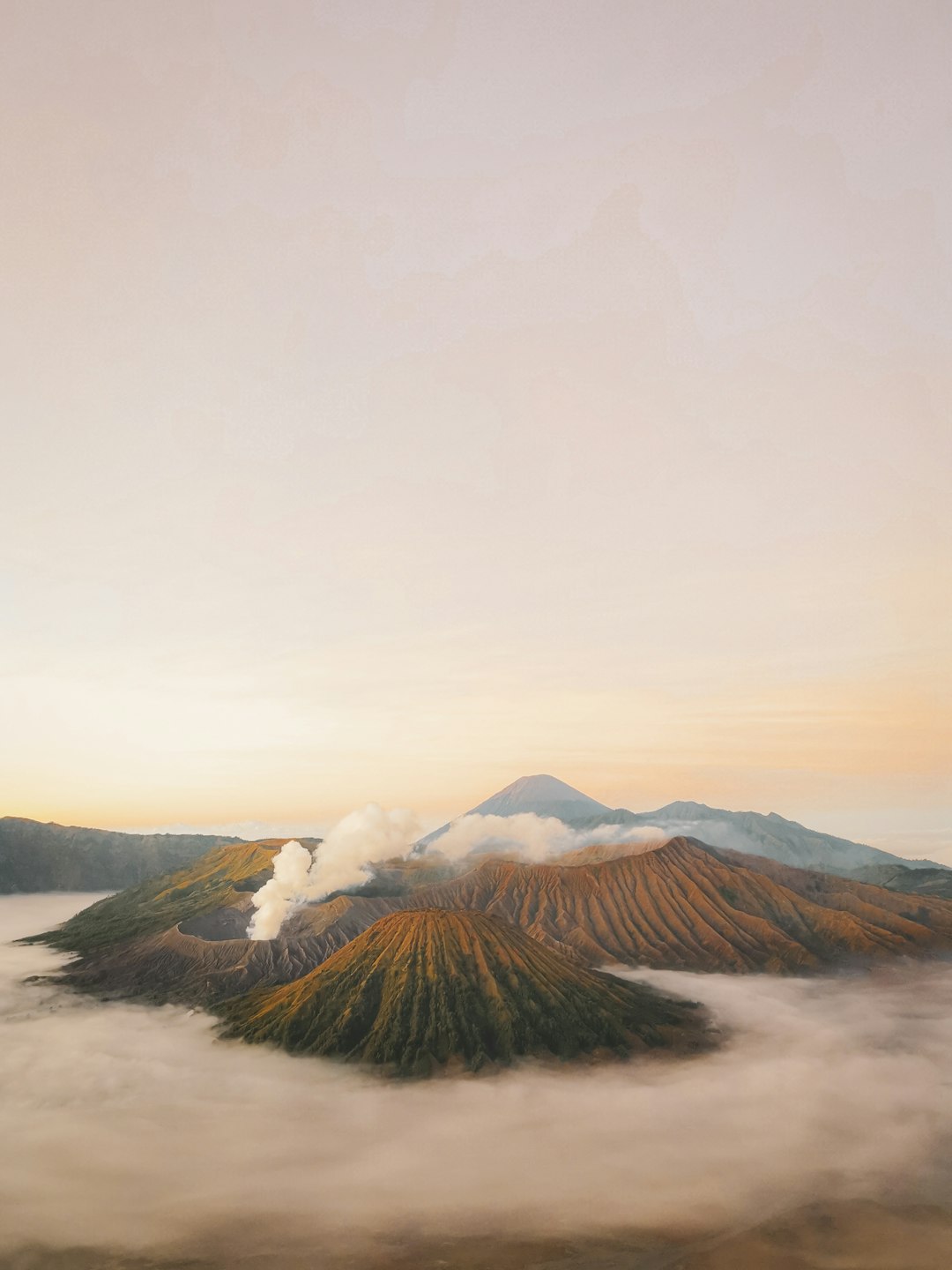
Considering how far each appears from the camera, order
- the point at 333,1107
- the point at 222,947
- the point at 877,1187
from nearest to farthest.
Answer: the point at 877,1187 < the point at 333,1107 < the point at 222,947

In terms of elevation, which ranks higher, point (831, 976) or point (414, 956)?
point (414, 956)

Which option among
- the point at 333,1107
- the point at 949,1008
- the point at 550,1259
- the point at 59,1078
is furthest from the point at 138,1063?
the point at 949,1008

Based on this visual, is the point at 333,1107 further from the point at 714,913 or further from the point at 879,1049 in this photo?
the point at 714,913

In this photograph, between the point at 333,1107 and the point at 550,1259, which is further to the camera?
the point at 333,1107

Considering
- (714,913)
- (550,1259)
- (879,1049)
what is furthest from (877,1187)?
(714,913)

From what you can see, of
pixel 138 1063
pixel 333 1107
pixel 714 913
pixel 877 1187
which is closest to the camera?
pixel 877 1187

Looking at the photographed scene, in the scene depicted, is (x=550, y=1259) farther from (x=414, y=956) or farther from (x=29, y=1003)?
(x=29, y=1003)
